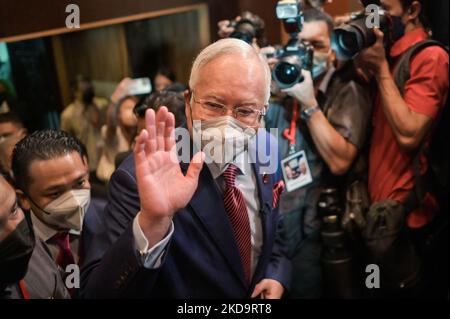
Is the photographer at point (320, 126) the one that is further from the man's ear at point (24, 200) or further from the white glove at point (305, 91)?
the man's ear at point (24, 200)

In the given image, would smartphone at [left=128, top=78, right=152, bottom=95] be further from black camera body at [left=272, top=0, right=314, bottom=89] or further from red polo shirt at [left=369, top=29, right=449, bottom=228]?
red polo shirt at [left=369, top=29, right=449, bottom=228]

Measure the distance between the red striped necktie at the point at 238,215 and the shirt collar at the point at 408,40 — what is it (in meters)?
0.74

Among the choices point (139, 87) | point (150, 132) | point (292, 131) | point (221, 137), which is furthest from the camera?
point (139, 87)

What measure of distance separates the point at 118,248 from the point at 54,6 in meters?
0.67

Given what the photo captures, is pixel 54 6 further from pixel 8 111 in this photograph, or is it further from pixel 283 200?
pixel 283 200

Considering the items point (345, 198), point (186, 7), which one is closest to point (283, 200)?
point (345, 198)

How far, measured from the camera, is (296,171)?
1.50m

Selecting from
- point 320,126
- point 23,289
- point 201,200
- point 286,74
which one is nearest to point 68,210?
point 23,289

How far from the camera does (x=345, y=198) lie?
160cm

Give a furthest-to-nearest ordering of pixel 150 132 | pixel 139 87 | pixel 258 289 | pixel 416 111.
A: pixel 139 87, pixel 416 111, pixel 258 289, pixel 150 132

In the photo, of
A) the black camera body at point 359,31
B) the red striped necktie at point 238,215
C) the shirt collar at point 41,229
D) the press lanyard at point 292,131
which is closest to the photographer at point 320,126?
the press lanyard at point 292,131

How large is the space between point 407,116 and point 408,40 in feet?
0.86

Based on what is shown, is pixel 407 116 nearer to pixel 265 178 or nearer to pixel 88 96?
pixel 265 178

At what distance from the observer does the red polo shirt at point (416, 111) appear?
142 centimetres
